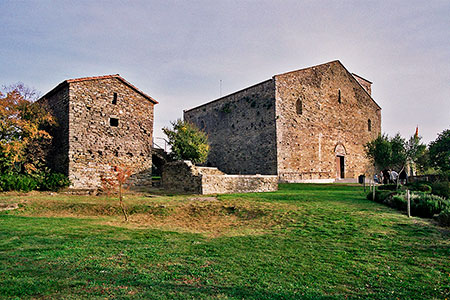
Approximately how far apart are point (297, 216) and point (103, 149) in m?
14.4

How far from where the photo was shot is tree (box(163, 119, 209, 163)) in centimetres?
2284

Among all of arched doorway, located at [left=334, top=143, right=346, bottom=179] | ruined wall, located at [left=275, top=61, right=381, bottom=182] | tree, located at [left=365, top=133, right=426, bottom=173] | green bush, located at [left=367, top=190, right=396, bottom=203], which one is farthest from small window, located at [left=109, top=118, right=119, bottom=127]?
tree, located at [left=365, top=133, right=426, bottom=173]

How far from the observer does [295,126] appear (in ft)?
88.0

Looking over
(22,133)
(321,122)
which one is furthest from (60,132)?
(321,122)

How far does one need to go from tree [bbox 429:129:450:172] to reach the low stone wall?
2458cm

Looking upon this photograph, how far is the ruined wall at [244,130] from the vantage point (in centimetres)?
2581

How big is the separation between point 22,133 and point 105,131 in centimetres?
468

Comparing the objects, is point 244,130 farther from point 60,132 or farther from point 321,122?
point 60,132

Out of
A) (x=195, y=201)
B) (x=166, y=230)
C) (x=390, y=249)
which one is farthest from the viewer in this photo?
(x=195, y=201)

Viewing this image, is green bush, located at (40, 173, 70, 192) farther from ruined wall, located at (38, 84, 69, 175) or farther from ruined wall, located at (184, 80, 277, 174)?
ruined wall, located at (184, 80, 277, 174)

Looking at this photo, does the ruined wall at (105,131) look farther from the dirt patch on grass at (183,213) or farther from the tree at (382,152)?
the tree at (382,152)

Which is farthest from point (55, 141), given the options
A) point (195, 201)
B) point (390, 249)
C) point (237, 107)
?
point (390, 249)

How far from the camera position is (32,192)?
15.5 m

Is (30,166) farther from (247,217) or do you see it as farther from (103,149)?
(247,217)
